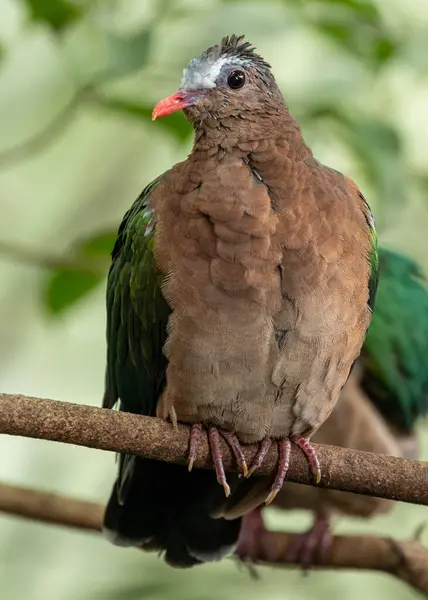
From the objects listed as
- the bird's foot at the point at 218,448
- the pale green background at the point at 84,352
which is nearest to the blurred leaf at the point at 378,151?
the bird's foot at the point at 218,448

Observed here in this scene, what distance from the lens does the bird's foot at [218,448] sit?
6.84ft

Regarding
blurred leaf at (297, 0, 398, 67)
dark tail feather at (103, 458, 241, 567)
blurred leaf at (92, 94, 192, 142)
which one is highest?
blurred leaf at (297, 0, 398, 67)

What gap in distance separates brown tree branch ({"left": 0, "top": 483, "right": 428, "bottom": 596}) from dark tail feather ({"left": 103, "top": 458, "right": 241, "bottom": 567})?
28cm

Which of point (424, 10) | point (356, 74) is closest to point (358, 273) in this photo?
point (356, 74)

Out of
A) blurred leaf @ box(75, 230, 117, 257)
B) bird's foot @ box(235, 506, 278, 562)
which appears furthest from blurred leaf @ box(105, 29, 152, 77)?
bird's foot @ box(235, 506, 278, 562)

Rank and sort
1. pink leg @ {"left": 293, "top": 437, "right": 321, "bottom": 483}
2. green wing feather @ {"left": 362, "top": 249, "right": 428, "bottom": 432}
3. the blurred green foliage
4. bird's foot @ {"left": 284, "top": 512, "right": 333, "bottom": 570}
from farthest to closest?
green wing feather @ {"left": 362, "top": 249, "right": 428, "bottom": 432} < bird's foot @ {"left": 284, "top": 512, "right": 333, "bottom": 570} < the blurred green foliage < pink leg @ {"left": 293, "top": 437, "right": 321, "bottom": 483}

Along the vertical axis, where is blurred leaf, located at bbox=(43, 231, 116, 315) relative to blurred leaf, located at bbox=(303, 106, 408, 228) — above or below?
below

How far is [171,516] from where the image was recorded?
101 inches

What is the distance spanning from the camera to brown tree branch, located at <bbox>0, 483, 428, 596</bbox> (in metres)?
2.76

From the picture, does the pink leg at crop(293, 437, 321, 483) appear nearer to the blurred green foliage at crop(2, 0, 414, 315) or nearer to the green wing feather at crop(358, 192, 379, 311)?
the green wing feather at crop(358, 192, 379, 311)

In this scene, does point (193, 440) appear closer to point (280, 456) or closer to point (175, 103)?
point (280, 456)

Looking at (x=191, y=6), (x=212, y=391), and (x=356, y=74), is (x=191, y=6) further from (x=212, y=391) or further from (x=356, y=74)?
(x=212, y=391)

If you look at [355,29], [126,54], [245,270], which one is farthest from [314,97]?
[245,270]

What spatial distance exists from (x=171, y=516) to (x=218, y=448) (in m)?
0.51
